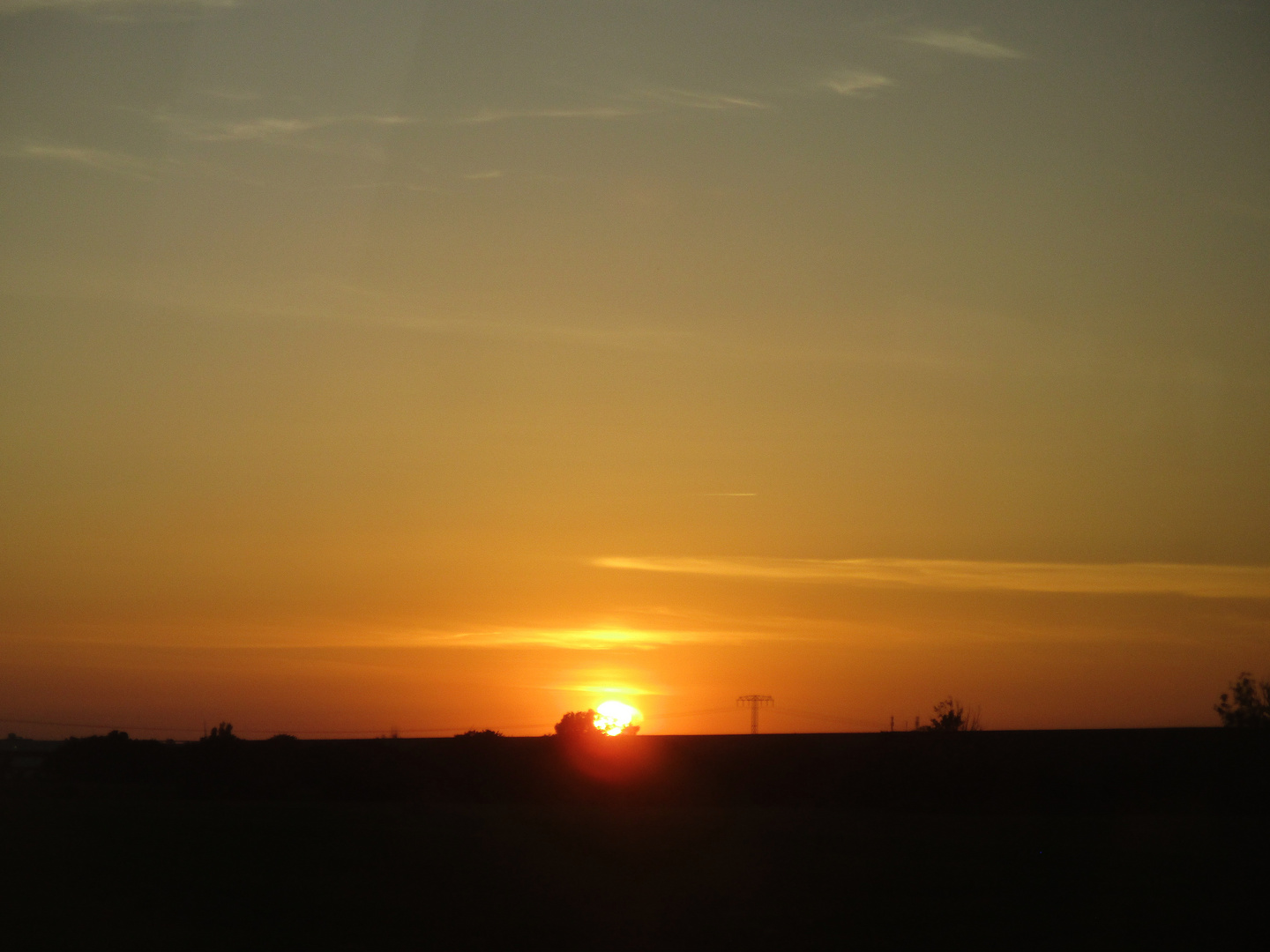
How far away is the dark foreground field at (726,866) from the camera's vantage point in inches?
627

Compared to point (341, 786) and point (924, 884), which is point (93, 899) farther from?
point (341, 786)

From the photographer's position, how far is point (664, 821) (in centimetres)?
2562

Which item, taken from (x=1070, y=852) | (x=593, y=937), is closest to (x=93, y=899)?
(x=593, y=937)

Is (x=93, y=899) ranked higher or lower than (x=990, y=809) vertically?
lower

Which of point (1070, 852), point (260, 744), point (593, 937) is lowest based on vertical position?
point (593, 937)

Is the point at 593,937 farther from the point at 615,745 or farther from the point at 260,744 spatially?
the point at 260,744

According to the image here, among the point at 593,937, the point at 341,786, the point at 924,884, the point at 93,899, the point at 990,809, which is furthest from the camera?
the point at 341,786

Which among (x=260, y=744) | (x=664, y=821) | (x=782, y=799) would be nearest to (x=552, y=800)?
(x=782, y=799)

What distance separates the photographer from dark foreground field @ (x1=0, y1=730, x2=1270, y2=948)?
1591cm

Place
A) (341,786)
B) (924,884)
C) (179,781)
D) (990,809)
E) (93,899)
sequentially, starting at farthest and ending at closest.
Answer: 1. (179,781)
2. (341,786)
3. (990,809)
4. (924,884)
5. (93,899)

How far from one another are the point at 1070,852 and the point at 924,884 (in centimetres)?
347

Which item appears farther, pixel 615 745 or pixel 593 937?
pixel 615 745

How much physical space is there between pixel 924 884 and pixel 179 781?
1404 inches

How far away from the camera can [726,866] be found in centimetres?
1973
